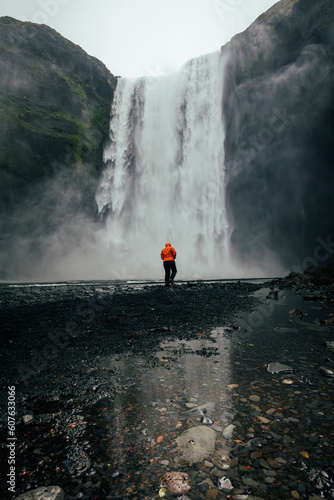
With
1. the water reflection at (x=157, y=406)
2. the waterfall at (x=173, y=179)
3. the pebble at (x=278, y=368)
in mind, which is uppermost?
the waterfall at (x=173, y=179)

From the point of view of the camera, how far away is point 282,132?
27812mm

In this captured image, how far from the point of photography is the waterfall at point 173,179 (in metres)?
27.9

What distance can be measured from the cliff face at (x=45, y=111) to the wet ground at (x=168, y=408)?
25.9 metres

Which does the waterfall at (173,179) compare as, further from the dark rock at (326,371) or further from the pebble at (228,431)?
the pebble at (228,431)

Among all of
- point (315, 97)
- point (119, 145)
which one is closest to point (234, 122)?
point (315, 97)

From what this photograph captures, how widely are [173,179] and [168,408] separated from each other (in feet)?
92.7

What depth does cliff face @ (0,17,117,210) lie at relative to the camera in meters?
26.2

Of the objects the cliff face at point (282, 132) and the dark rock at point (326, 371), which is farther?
the cliff face at point (282, 132)

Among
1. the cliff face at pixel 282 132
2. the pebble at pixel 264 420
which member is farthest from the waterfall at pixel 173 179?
the pebble at pixel 264 420

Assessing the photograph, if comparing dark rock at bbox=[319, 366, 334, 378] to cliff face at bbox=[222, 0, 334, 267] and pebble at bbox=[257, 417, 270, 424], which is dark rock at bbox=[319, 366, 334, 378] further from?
cliff face at bbox=[222, 0, 334, 267]

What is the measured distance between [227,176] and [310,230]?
10637mm

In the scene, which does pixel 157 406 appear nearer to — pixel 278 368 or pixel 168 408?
pixel 168 408

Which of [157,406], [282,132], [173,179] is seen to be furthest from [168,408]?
[282,132]

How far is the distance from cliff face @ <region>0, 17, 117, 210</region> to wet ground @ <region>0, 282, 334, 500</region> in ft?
84.9
